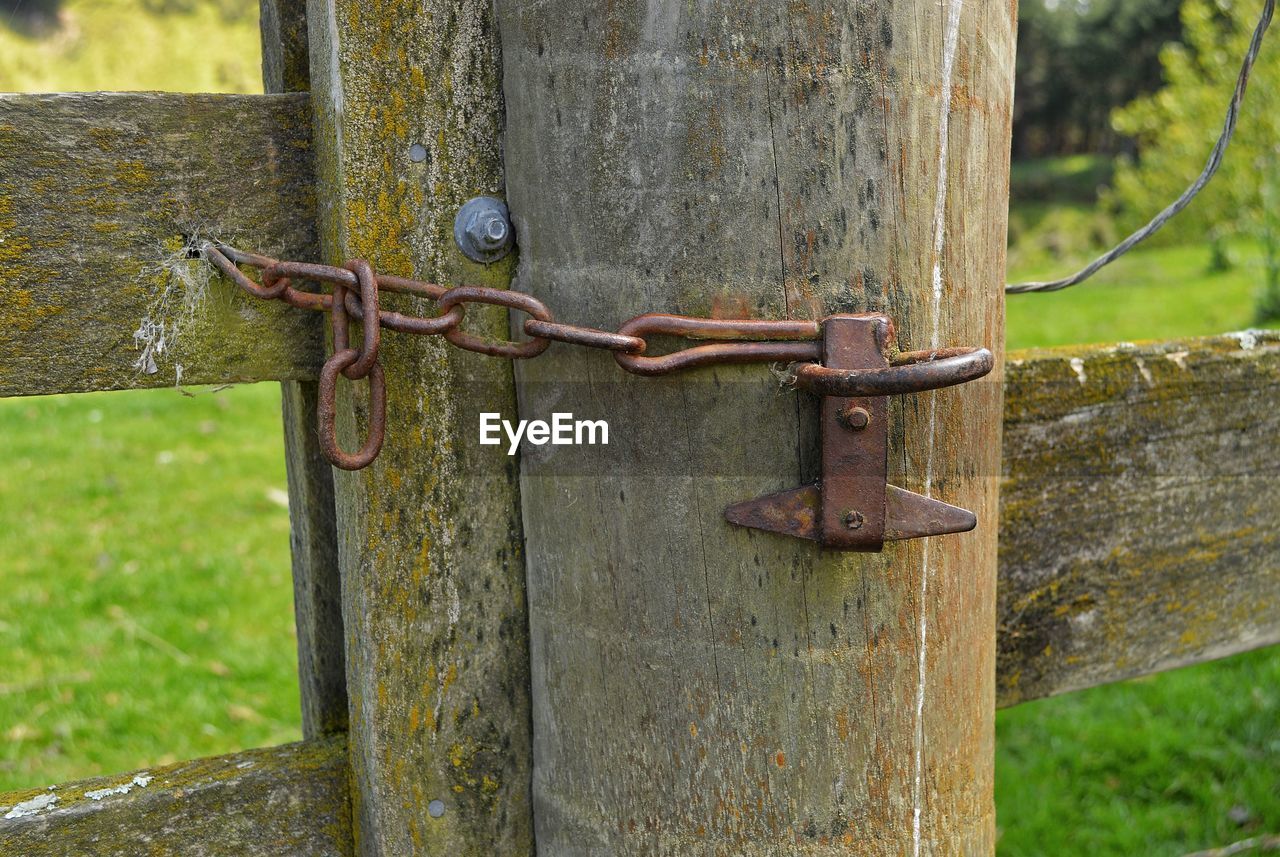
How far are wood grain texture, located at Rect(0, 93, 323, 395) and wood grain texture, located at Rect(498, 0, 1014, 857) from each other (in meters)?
0.26

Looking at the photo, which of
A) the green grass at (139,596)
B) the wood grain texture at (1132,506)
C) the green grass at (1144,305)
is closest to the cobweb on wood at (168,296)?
the wood grain texture at (1132,506)

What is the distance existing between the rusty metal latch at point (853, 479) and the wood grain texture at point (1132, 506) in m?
0.50

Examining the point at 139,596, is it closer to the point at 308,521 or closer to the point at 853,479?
the point at 308,521

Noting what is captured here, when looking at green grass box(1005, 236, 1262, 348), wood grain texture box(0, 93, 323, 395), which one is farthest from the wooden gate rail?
green grass box(1005, 236, 1262, 348)

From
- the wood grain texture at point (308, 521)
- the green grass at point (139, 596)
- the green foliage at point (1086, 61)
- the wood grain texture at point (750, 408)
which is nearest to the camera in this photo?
the wood grain texture at point (750, 408)

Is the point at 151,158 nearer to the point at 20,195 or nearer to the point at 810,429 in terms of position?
the point at 20,195

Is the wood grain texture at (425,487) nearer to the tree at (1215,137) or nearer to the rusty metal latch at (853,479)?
the rusty metal latch at (853,479)

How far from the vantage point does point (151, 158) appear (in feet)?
3.51

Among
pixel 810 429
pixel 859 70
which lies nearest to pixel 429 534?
pixel 810 429

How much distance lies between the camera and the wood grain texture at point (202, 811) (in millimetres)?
1147

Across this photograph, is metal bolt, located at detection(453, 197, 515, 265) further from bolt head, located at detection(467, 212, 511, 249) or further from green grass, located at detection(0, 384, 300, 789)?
green grass, located at detection(0, 384, 300, 789)

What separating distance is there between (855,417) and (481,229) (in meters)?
0.44

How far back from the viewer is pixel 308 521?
1.36 meters

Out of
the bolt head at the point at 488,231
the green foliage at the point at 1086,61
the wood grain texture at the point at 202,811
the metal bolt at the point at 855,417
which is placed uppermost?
the green foliage at the point at 1086,61
